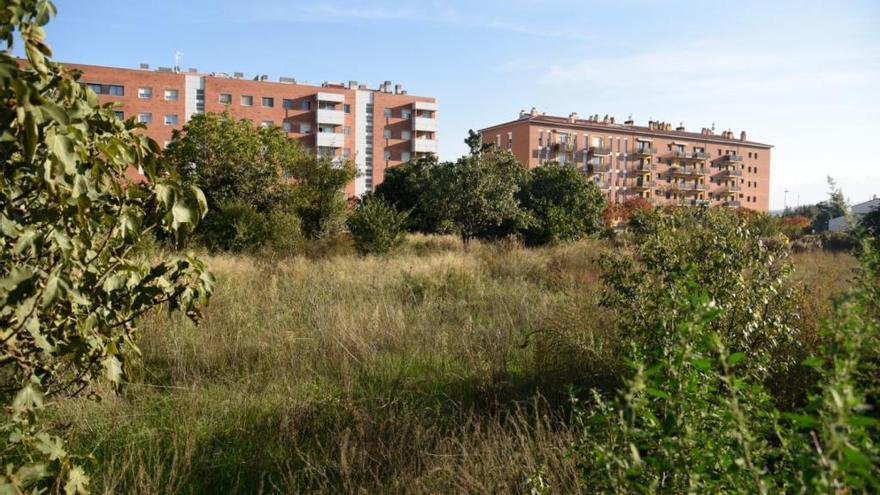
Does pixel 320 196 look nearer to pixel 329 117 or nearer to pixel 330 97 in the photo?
pixel 329 117

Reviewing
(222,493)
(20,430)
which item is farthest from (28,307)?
(222,493)

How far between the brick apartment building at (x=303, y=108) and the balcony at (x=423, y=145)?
121 millimetres

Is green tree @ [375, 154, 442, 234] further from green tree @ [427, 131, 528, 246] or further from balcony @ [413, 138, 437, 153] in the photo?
balcony @ [413, 138, 437, 153]

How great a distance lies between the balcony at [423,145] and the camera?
249 feet

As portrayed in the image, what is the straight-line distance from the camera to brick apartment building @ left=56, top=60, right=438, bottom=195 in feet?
212

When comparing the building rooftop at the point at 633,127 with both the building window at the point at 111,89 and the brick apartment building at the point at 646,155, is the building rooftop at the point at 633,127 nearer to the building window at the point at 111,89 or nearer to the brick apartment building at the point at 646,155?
the brick apartment building at the point at 646,155

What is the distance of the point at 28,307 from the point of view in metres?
2.16

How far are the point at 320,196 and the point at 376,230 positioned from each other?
22.0 feet

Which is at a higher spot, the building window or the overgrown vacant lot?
the building window

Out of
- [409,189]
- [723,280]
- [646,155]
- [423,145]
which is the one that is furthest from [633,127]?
[723,280]

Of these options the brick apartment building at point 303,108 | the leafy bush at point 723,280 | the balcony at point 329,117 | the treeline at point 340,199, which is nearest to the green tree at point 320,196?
the treeline at point 340,199

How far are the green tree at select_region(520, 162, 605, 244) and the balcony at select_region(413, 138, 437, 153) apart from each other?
42.6 meters

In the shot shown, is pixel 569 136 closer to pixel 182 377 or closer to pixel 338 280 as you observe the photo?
pixel 338 280

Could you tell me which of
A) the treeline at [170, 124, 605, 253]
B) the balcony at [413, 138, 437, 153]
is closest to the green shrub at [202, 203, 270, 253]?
the treeline at [170, 124, 605, 253]
